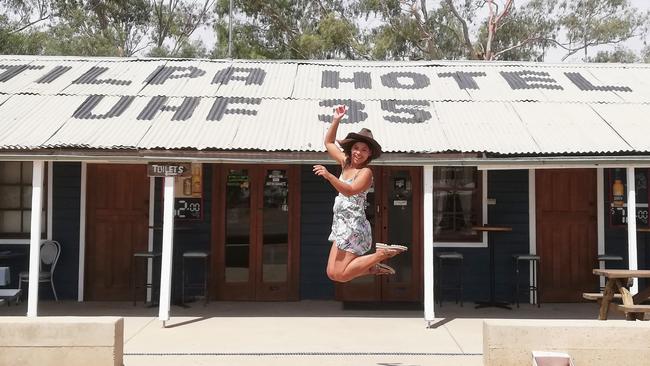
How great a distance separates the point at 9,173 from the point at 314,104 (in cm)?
463

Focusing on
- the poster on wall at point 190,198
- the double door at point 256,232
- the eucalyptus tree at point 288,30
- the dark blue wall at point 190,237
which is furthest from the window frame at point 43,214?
the eucalyptus tree at point 288,30

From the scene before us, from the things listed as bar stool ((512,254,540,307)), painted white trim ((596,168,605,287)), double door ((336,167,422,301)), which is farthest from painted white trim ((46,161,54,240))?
painted white trim ((596,168,605,287))

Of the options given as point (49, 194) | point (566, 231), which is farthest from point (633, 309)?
point (49, 194)

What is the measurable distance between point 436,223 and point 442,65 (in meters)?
3.10

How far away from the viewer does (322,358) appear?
21.3 ft

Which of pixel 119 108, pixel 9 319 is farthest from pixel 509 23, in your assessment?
pixel 9 319

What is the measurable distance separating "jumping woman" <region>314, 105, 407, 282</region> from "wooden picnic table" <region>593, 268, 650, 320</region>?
2.82 metres

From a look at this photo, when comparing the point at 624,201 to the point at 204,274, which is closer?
the point at 204,274

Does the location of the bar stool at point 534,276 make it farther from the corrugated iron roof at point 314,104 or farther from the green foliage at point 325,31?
the green foliage at point 325,31

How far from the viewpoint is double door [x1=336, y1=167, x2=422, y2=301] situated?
9.87 meters

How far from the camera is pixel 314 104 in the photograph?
31.0 feet

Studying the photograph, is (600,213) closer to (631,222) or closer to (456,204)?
(631,222)

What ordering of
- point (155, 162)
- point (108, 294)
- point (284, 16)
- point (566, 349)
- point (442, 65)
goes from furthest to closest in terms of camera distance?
1. point (284, 16)
2. point (442, 65)
3. point (108, 294)
4. point (155, 162)
5. point (566, 349)

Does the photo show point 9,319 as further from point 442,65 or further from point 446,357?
point 442,65
